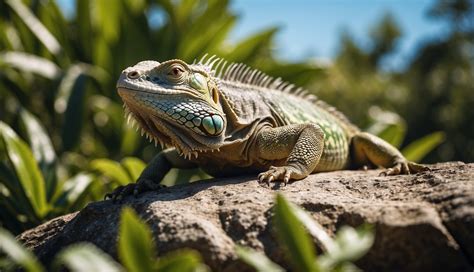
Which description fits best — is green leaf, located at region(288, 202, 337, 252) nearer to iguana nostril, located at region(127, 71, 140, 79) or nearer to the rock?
the rock

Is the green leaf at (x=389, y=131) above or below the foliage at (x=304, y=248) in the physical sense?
below

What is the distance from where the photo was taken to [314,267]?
10.2 feet

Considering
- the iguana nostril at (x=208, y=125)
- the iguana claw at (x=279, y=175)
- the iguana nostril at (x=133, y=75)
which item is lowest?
the iguana claw at (x=279, y=175)

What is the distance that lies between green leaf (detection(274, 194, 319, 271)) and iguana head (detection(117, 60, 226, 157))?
1.87 metres

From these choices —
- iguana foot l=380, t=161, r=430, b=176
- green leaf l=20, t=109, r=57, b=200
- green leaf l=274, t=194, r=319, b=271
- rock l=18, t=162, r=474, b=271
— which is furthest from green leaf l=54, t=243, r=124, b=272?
green leaf l=20, t=109, r=57, b=200

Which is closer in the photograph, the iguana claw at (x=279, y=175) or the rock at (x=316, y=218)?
the rock at (x=316, y=218)

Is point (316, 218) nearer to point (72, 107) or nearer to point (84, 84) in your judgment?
point (72, 107)

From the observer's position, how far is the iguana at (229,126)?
5.00m

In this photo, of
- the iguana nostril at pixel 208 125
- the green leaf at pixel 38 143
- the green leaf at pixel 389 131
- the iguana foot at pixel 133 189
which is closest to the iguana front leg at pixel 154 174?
the iguana foot at pixel 133 189

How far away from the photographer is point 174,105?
4.99 m

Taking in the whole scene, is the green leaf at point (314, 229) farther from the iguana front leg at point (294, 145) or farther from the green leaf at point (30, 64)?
the green leaf at point (30, 64)

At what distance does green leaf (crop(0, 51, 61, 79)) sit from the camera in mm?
8975

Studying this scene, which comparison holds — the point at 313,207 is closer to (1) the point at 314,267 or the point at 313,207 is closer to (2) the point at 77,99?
(1) the point at 314,267

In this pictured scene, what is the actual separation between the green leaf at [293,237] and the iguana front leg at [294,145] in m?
1.83
